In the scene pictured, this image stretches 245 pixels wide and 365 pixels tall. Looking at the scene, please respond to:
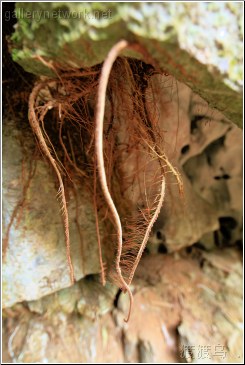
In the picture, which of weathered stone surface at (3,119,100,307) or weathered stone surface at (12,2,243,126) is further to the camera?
weathered stone surface at (3,119,100,307)

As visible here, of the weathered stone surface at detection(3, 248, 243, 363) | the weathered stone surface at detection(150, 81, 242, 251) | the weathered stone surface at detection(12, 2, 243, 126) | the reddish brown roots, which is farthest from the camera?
the weathered stone surface at detection(3, 248, 243, 363)

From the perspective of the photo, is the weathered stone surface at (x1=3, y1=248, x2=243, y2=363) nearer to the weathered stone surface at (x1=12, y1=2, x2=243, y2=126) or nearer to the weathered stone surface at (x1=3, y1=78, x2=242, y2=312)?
the weathered stone surface at (x1=3, y1=78, x2=242, y2=312)

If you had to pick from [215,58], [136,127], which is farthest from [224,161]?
[215,58]

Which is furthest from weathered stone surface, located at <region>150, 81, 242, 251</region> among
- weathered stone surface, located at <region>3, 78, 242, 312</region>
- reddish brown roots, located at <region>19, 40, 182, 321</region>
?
reddish brown roots, located at <region>19, 40, 182, 321</region>

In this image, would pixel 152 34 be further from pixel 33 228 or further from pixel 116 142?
pixel 33 228

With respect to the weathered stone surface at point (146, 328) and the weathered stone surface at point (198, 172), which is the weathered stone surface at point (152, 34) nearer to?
the weathered stone surface at point (198, 172)

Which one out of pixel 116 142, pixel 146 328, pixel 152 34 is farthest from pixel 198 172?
pixel 152 34
